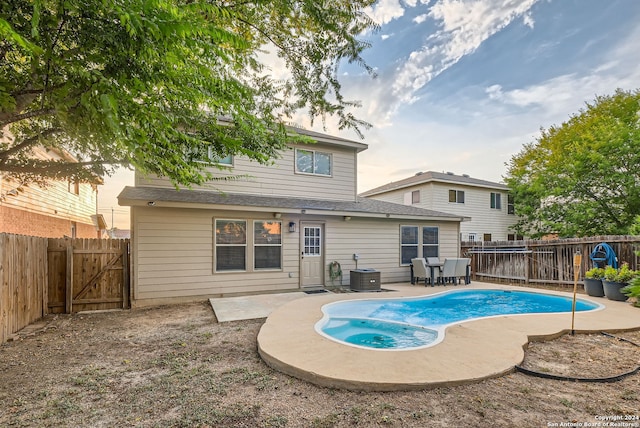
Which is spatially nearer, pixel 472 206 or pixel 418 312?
pixel 418 312

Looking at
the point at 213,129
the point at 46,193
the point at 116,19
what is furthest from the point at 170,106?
the point at 46,193

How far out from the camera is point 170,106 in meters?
4.17

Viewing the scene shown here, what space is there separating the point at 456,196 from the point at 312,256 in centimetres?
1280

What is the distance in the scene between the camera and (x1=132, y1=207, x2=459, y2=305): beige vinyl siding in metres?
7.52

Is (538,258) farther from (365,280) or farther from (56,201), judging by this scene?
(56,201)

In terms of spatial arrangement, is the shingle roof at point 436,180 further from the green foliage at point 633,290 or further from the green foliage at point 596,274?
the green foliage at point 633,290

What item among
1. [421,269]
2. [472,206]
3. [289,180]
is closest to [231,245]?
[289,180]

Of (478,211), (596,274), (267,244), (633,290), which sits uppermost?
(478,211)

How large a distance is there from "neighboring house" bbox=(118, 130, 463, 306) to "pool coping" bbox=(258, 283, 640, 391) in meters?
2.88

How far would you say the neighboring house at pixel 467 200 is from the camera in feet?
59.3

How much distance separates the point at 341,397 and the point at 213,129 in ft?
14.6

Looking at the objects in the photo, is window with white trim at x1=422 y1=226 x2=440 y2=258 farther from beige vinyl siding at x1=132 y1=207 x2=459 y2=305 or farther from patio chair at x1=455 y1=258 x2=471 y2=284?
beige vinyl siding at x1=132 y1=207 x2=459 y2=305

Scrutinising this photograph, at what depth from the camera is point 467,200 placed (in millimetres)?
18953

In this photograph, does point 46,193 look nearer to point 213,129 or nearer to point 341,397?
point 213,129
